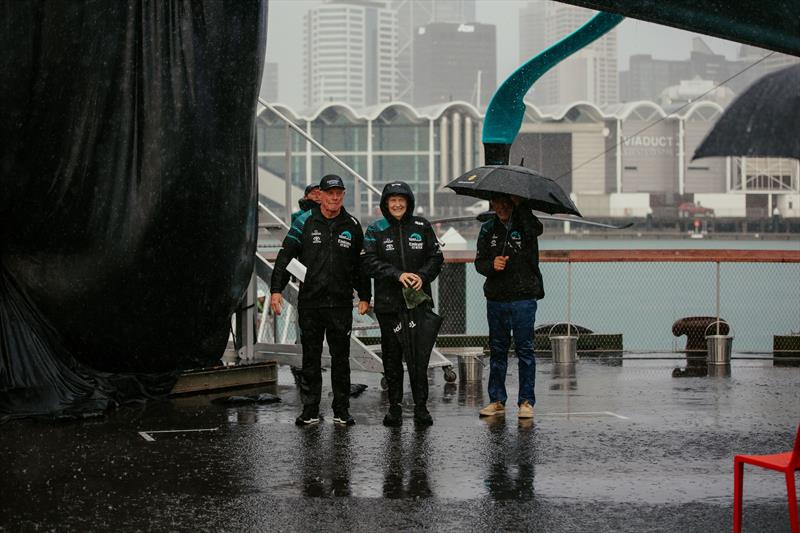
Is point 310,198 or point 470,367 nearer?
point 310,198

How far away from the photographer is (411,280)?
29.7 feet

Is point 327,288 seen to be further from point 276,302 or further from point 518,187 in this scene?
point 518,187

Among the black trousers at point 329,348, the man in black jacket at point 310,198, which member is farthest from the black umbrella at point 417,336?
the man in black jacket at point 310,198

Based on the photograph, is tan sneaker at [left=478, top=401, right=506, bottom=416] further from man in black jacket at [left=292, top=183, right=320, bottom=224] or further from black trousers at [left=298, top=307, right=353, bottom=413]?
man in black jacket at [left=292, top=183, right=320, bottom=224]

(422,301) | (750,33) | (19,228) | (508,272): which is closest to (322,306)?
(422,301)

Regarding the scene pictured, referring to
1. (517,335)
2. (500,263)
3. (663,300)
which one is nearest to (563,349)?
(517,335)

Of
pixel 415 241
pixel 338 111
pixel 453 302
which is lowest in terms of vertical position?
pixel 453 302

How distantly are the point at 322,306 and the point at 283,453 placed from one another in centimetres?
143

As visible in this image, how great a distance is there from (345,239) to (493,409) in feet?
5.83

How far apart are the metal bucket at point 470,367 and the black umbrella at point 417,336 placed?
9.86 feet

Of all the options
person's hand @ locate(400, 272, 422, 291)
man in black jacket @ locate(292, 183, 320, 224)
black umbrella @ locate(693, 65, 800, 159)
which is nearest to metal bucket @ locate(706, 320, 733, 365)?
man in black jacket @ locate(292, 183, 320, 224)

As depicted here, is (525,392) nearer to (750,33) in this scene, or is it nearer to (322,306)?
(322,306)

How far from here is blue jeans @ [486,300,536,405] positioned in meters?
9.41

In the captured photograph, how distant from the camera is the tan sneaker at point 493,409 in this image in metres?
9.77
